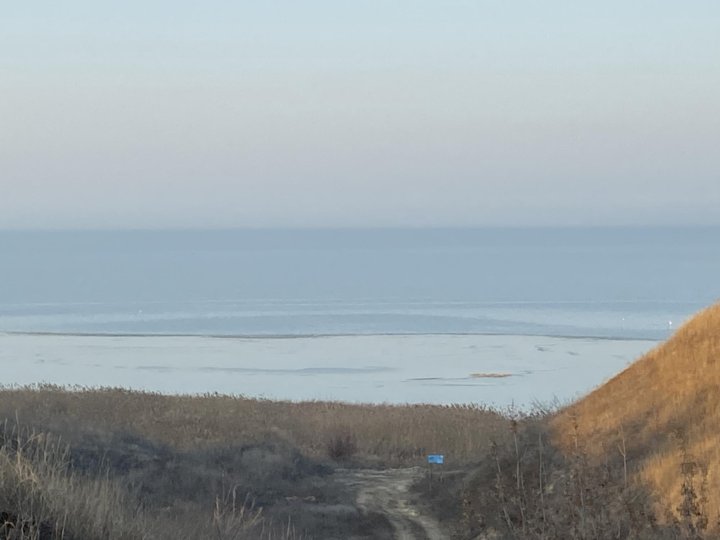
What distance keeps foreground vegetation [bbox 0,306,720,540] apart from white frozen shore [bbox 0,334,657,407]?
9259mm

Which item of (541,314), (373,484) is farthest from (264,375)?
(541,314)

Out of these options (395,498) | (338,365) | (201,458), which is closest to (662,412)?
(395,498)

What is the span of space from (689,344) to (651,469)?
20.0 ft

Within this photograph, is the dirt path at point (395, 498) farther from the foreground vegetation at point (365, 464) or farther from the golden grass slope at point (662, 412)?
the golden grass slope at point (662, 412)

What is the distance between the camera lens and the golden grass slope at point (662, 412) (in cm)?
1298

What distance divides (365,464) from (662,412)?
7.93 meters

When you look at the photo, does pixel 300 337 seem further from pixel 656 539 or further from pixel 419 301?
pixel 656 539

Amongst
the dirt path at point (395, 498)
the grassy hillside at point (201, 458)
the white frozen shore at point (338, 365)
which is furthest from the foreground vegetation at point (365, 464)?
the white frozen shore at point (338, 365)

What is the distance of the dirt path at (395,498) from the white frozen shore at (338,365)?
1248cm

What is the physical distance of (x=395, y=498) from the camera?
705 inches

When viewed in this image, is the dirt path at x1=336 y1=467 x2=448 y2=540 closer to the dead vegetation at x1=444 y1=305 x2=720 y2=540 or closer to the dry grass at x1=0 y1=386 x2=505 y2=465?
the dead vegetation at x1=444 y1=305 x2=720 y2=540

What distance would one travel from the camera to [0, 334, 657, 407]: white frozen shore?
39938 mm

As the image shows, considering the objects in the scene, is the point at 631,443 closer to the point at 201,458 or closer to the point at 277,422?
the point at 201,458

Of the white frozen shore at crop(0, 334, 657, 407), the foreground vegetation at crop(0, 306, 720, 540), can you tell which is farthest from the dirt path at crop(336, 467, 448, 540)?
the white frozen shore at crop(0, 334, 657, 407)
